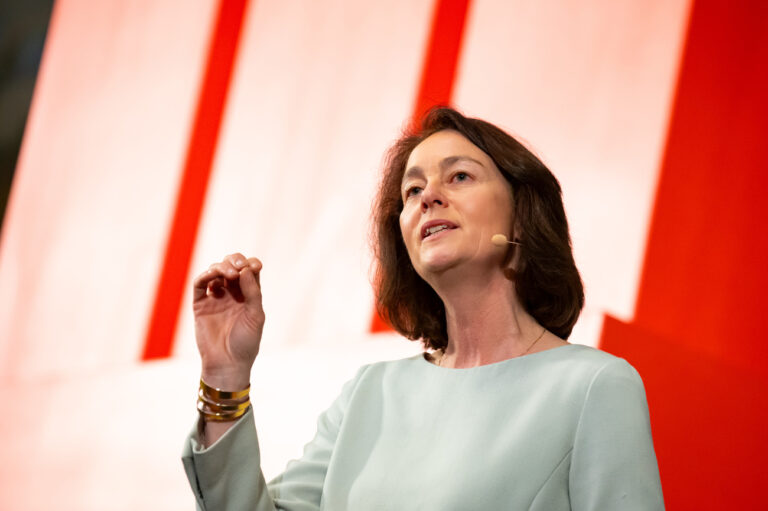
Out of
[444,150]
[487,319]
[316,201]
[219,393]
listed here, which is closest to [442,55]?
[316,201]

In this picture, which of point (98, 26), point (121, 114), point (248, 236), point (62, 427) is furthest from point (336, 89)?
point (62, 427)

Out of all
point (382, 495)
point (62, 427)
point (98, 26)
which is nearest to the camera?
point (382, 495)

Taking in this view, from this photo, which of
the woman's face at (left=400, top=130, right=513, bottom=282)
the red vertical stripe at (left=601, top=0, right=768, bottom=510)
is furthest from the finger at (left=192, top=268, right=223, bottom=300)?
the red vertical stripe at (left=601, top=0, right=768, bottom=510)

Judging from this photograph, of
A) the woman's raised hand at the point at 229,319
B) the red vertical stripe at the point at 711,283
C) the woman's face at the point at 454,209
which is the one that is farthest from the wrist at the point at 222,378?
the red vertical stripe at the point at 711,283

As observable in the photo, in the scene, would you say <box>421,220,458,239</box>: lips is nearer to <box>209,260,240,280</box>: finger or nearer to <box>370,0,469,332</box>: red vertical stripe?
<box>209,260,240,280</box>: finger

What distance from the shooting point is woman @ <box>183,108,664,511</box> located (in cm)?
106

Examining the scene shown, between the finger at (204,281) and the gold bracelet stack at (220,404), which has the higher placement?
the finger at (204,281)

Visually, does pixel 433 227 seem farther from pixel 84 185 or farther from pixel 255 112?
pixel 84 185

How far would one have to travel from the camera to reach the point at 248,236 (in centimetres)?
197

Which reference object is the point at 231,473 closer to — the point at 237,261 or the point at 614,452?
the point at 237,261

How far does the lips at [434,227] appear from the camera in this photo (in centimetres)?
127

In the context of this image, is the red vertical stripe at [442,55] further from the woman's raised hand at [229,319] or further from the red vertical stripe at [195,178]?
the woman's raised hand at [229,319]

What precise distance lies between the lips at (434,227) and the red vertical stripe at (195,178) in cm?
94

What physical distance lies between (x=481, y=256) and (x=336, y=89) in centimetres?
90
